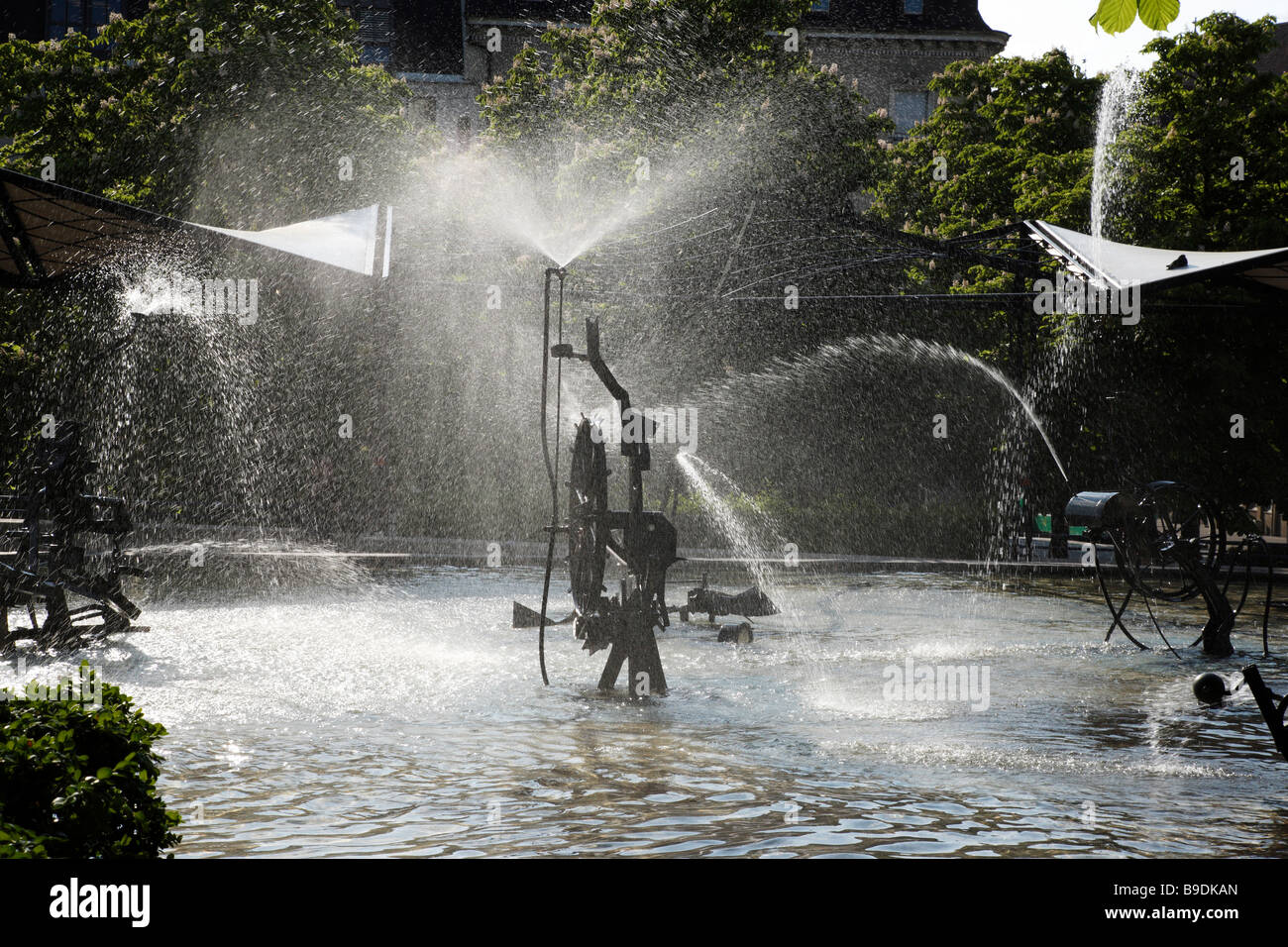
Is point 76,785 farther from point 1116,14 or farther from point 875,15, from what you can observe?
point 875,15

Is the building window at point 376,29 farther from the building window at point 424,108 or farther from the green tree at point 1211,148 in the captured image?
the green tree at point 1211,148

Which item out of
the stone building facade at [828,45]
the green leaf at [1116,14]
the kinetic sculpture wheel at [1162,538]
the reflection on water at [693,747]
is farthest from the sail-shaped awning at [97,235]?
the stone building facade at [828,45]

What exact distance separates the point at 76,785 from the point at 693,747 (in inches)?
187

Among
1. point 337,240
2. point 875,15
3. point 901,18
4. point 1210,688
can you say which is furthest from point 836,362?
point 901,18

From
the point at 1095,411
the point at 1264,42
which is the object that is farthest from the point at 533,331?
the point at 1264,42

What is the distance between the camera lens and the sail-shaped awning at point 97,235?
9.82m

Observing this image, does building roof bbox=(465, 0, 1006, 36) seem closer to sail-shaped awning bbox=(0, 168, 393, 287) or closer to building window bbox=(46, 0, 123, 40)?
building window bbox=(46, 0, 123, 40)

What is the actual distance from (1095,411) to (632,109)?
12183mm

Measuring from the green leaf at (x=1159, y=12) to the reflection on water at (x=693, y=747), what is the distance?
3285mm

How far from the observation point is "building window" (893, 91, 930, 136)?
178 feet

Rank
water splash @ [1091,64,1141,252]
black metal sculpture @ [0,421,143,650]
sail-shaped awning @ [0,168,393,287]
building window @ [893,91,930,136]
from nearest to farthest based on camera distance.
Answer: sail-shaped awning @ [0,168,393,287], black metal sculpture @ [0,421,143,650], water splash @ [1091,64,1141,252], building window @ [893,91,930,136]

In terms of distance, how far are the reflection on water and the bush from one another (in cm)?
155

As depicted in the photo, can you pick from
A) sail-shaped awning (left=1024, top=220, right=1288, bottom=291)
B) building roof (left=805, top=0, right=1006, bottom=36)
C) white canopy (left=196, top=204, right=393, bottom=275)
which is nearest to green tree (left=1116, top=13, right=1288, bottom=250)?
sail-shaped awning (left=1024, top=220, right=1288, bottom=291)
